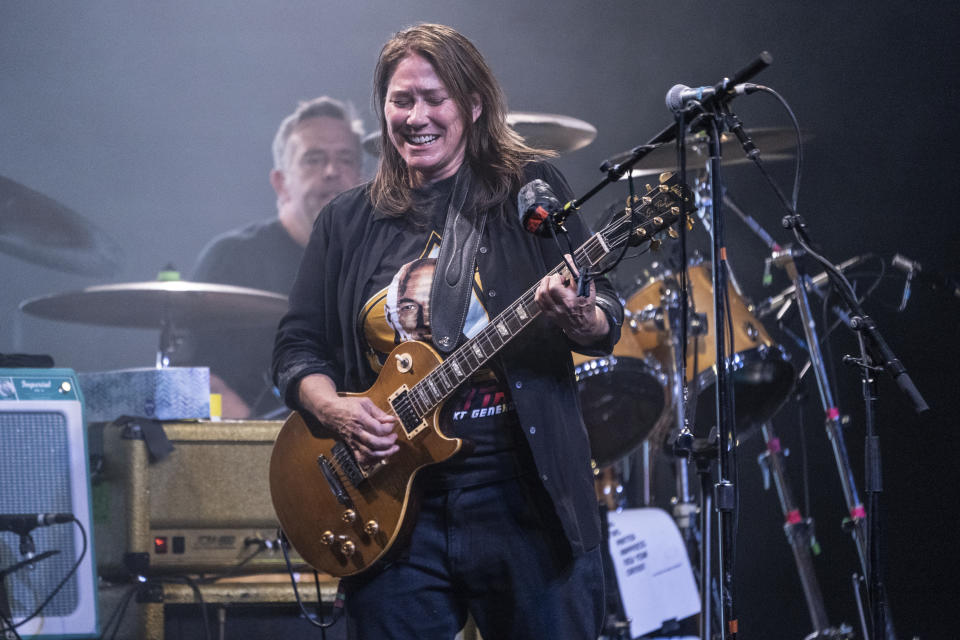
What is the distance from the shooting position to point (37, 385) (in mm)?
3172

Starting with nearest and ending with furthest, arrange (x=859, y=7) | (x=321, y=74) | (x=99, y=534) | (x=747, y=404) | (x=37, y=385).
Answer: (x=37, y=385)
(x=99, y=534)
(x=747, y=404)
(x=859, y=7)
(x=321, y=74)

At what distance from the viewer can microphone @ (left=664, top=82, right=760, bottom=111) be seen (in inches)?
72.2

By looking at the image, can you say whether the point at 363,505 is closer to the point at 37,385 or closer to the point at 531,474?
the point at 531,474

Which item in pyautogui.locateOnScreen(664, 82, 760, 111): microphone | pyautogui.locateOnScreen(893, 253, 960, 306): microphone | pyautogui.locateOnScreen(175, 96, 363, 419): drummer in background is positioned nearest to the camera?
pyautogui.locateOnScreen(664, 82, 760, 111): microphone

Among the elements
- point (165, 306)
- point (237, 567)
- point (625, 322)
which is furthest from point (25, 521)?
point (625, 322)

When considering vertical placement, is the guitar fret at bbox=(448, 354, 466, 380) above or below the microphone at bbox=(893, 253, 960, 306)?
below

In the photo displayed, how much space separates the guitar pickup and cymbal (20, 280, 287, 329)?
83.5 inches

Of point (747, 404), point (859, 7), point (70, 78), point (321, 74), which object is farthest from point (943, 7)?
point (70, 78)

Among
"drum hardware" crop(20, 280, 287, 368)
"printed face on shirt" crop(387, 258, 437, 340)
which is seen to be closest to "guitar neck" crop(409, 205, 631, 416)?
"printed face on shirt" crop(387, 258, 437, 340)

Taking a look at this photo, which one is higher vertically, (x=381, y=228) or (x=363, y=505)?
(x=381, y=228)

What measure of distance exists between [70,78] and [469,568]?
443 centimetres

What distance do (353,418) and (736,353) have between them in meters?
2.15

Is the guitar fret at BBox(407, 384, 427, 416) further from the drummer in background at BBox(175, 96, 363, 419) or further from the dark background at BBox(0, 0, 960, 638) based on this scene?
the drummer in background at BBox(175, 96, 363, 419)

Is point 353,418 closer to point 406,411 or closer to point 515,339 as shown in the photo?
point 406,411
